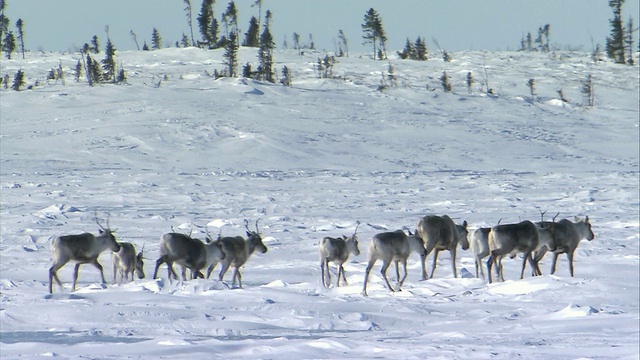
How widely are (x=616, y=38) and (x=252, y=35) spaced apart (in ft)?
99.9

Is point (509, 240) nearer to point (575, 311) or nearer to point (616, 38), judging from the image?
point (575, 311)

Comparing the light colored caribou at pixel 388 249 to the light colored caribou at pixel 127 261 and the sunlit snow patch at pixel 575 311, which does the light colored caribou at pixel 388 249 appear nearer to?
the sunlit snow patch at pixel 575 311

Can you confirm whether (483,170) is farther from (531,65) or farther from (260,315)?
(531,65)

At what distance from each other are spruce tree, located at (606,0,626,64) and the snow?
8.32 meters

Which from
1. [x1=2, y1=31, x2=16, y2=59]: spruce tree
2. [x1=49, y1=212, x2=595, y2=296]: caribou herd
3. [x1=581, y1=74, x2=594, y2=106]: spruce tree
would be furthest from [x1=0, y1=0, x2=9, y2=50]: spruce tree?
[x1=49, y1=212, x2=595, y2=296]: caribou herd

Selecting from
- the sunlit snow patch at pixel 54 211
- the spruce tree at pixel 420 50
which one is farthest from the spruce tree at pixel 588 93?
the sunlit snow patch at pixel 54 211

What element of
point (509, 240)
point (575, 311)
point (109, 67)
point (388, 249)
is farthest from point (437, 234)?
point (109, 67)

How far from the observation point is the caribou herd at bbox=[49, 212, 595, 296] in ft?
40.8

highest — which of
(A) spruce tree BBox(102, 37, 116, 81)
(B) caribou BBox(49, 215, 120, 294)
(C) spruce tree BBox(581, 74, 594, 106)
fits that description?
(A) spruce tree BBox(102, 37, 116, 81)

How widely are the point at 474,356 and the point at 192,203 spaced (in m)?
16.9

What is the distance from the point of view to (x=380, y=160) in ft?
115

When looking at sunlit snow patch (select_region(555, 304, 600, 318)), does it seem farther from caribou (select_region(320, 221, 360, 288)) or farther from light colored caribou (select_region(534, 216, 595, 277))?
light colored caribou (select_region(534, 216, 595, 277))

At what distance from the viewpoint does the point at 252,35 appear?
8025cm

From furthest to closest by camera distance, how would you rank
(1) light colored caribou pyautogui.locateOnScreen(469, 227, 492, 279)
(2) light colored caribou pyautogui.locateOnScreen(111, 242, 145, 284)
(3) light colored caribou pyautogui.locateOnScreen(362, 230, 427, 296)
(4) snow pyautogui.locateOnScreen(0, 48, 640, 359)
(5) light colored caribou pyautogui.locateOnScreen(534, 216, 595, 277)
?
(5) light colored caribou pyautogui.locateOnScreen(534, 216, 595, 277), (1) light colored caribou pyautogui.locateOnScreen(469, 227, 492, 279), (2) light colored caribou pyautogui.locateOnScreen(111, 242, 145, 284), (3) light colored caribou pyautogui.locateOnScreen(362, 230, 427, 296), (4) snow pyautogui.locateOnScreen(0, 48, 640, 359)
